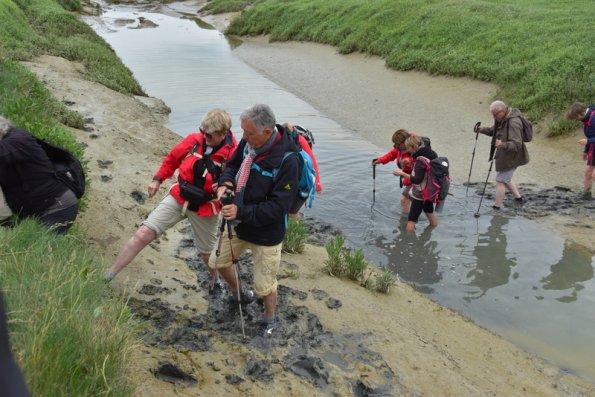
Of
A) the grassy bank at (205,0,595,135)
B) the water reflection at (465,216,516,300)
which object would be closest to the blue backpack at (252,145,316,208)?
the water reflection at (465,216,516,300)

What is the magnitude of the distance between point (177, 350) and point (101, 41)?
2124 centimetres

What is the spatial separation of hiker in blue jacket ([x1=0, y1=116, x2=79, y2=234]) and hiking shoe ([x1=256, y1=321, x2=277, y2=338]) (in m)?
1.98

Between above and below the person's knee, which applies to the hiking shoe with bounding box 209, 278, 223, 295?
above

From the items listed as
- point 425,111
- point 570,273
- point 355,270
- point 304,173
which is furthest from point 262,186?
point 425,111

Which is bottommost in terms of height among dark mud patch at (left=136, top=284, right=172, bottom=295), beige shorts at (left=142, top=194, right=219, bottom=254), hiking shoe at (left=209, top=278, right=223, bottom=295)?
hiking shoe at (left=209, top=278, right=223, bottom=295)

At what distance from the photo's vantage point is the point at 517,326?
6.78 metres

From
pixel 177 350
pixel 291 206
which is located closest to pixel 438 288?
pixel 291 206

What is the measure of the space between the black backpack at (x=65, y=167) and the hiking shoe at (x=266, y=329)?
6.77 feet

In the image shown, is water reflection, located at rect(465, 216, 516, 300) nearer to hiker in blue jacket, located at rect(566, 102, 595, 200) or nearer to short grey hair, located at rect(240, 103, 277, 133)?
hiker in blue jacket, located at rect(566, 102, 595, 200)

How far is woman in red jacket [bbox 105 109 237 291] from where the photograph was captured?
5.33 m

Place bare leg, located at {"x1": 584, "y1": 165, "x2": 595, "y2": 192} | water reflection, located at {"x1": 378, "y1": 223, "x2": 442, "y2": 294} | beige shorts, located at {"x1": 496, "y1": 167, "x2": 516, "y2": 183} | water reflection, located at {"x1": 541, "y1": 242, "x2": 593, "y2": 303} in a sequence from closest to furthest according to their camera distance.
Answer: water reflection, located at {"x1": 541, "y1": 242, "x2": 593, "y2": 303} → water reflection, located at {"x1": 378, "y1": 223, "x2": 442, "y2": 294} → beige shorts, located at {"x1": 496, "y1": 167, "x2": 516, "y2": 183} → bare leg, located at {"x1": 584, "y1": 165, "x2": 595, "y2": 192}

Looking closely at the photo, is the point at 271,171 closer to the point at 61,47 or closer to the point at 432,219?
the point at 432,219

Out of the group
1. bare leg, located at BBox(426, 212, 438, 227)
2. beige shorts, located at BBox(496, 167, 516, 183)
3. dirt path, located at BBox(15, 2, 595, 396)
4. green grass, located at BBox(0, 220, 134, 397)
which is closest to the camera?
green grass, located at BBox(0, 220, 134, 397)

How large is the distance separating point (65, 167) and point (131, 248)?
95 cm
